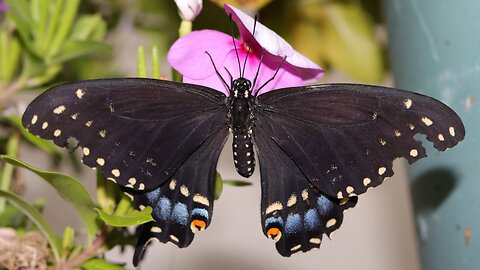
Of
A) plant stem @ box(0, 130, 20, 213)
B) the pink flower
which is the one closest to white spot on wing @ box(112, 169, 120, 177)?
the pink flower

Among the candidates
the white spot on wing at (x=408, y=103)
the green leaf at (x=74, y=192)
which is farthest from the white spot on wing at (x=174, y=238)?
the white spot on wing at (x=408, y=103)

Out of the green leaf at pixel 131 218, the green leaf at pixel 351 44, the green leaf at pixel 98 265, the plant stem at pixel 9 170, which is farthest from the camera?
the green leaf at pixel 351 44

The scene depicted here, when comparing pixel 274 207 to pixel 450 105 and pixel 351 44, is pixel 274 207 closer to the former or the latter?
pixel 450 105

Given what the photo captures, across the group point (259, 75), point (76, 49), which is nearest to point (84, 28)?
point (76, 49)

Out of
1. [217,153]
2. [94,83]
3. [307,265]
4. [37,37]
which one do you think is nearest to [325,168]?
[217,153]

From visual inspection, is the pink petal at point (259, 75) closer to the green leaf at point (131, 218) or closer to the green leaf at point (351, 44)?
the green leaf at point (131, 218)

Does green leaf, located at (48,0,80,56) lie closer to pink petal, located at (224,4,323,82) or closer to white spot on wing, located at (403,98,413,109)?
pink petal, located at (224,4,323,82)
